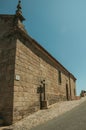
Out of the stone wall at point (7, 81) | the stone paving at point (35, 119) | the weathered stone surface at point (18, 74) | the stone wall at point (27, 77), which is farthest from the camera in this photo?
the stone wall at point (27, 77)

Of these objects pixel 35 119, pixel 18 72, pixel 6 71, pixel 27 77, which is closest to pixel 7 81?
pixel 6 71

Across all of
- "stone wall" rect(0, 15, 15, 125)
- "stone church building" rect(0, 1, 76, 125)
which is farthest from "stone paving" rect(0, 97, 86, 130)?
"stone wall" rect(0, 15, 15, 125)

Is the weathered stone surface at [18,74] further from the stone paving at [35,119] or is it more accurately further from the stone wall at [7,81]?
the stone paving at [35,119]

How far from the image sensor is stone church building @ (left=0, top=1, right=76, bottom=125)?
6688 millimetres

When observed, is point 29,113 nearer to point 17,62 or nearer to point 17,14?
point 17,62

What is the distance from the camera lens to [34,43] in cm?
948

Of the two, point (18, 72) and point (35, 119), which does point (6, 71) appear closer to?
point (18, 72)

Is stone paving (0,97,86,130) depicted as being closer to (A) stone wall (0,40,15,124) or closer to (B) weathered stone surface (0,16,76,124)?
(B) weathered stone surface (0,16,76,124)

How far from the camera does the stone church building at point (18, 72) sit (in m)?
6.69

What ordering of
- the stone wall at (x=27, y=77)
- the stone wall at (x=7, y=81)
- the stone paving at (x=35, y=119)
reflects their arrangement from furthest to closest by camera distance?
the stone wall at (x=27, y=77) → the stone wall at (x=7, y=81) → the stone paving at (x=35, y=119)

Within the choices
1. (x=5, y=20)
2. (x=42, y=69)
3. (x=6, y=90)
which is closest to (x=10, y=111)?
(x=6, y=90)

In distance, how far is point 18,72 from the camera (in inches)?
284

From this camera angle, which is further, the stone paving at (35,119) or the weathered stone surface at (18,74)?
the weathered stone surface at (18,74)

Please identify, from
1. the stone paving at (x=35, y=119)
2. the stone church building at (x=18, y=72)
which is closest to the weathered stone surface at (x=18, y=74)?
the stone church building at (x=18, y=72)
